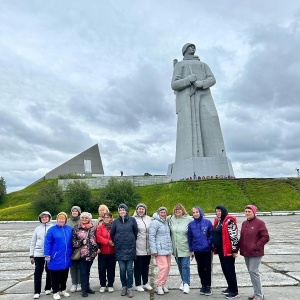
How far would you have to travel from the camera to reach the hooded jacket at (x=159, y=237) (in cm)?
611

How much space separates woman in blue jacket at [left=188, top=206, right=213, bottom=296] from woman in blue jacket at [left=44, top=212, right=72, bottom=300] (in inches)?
85.7

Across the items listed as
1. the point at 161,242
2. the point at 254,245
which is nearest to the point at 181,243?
the point at 161,242

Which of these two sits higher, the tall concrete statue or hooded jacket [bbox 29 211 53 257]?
the tall concrete statue

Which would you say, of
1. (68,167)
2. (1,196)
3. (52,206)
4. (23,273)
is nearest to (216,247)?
(23,273)

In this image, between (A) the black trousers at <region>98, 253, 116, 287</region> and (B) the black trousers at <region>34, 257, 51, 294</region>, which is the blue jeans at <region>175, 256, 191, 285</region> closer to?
(A) the black trousers at <region>98, 253, 116, 287</region>

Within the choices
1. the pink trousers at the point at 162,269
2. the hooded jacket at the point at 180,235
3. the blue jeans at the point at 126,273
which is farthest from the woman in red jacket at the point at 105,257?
the hooded jacket at the point at 180,235

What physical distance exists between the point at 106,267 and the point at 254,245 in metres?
2.68

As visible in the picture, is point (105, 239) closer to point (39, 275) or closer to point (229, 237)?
point (39, 275)

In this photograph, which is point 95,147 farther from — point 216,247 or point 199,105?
point 216,247

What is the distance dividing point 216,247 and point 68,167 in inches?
2035

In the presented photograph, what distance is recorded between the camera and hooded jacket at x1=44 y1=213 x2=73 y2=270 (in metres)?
5.85

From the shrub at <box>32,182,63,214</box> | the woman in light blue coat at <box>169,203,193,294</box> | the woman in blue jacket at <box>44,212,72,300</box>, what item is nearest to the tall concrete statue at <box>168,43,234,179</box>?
the shrub at <box>32,182,63,214</box>

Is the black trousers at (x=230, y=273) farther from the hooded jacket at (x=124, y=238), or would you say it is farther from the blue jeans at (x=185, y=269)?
the hooded jacket at (x=124, y=238)

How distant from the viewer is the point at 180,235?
6188 millimetres
